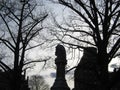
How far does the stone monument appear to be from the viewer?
20078 millimetres

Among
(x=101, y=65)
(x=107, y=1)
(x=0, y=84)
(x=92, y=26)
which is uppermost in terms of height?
(x=107, y=1)

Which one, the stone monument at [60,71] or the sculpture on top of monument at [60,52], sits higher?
the sculpture on top of monument at [60,52]

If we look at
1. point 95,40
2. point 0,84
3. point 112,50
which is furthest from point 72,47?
point 0,84

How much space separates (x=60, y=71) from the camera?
20906 mm

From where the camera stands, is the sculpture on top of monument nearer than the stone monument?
No

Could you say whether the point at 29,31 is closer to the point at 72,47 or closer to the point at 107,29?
the point at 72,47

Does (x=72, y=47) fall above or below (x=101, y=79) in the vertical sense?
above

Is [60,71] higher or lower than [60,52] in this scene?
lower

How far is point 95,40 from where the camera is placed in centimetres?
1686

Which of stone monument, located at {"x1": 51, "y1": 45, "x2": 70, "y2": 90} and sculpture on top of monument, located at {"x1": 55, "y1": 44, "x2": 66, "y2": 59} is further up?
sculpture on top of monument, located at {"x1": 55, "y1": 44, "x2": 66, "y2": 59}

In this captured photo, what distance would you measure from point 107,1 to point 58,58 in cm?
687

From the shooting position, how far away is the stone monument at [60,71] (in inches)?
790

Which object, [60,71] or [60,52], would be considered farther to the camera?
[60,52]

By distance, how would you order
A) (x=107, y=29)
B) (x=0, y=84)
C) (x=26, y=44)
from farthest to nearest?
(x=0, y=84) → (x=26, y=44) → (x=107, y=29)
